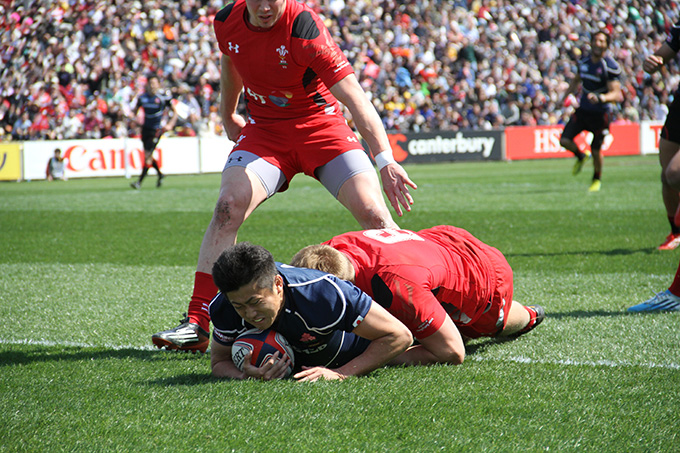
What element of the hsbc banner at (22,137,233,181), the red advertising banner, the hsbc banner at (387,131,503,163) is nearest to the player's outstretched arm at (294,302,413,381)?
the hsbc banner at (22,137,233,181)

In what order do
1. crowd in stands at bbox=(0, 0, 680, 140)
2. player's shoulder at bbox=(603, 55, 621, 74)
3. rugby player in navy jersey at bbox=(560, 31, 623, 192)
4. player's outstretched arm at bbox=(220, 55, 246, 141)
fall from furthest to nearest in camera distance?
crowd in stands at bbox=(0, 0, 680, 140) < player's shoulder at bbox=(603, 55, 621, 74) < rugby player in navy jersey at bbox=(560, 31, 623, 192) < player's outstretched arm at bbox=(220, 55, 246, 141)

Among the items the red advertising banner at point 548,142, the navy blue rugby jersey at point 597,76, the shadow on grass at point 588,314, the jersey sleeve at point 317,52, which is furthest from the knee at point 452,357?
the red advertising banner at point 548,142

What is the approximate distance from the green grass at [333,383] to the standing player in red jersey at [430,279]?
0.17 meters

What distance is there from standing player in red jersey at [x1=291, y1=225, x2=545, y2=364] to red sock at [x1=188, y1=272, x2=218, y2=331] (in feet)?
2.89

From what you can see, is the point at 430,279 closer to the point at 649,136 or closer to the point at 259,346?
the point at 259,346

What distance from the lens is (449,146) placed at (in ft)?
85.6

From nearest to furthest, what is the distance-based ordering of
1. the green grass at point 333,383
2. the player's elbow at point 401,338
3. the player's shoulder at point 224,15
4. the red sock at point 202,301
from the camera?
the green grass at point 333,383
the player's elbow at point 401,338
the red sock at point 202,301
the player's shoulder at point 224,15

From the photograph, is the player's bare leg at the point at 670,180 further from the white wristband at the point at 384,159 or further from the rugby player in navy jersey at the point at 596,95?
the rugby player in navy jersey at the point at 596,95

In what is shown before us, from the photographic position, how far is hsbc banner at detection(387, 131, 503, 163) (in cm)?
2520

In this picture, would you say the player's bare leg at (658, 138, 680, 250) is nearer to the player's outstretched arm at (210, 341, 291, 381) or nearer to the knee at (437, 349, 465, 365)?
the knee at (437, 349, 465, 365)

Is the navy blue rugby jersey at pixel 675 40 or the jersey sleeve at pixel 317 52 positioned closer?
the jersey sleeve at pixel 317 52

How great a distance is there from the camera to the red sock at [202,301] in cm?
414

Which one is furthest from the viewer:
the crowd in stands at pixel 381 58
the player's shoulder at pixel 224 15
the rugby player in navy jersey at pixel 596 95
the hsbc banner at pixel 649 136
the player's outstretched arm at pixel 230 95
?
the hsbc banner at pixel 649 136

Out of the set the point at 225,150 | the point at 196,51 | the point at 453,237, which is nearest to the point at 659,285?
the point at 453,237
